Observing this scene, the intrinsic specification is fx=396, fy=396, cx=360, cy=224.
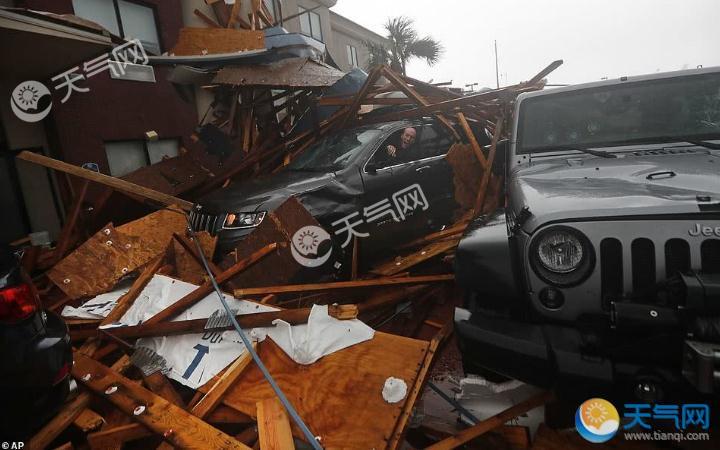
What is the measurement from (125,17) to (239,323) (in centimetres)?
898

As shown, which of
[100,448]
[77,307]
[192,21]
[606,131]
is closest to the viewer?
[100,448]

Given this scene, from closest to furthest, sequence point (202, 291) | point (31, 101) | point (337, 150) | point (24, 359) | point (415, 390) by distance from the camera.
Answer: point (24, 359)
point (415, 390)
point (202, 291)
point (337, 150)
point (31, 101)

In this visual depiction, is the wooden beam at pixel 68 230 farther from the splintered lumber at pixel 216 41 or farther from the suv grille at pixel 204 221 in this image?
the splintered lumber at pixel 216 41

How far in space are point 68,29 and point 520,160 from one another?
5.55 meters

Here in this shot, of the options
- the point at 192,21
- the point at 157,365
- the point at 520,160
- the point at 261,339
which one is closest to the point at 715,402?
the point at 520,160

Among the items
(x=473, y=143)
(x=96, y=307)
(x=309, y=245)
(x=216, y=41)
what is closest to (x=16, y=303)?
(x=96, y=307)

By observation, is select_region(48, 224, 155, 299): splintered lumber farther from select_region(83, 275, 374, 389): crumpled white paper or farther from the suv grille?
select_region(83, 275, 374, 389): crumpled white paper

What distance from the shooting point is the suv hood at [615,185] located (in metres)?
1.92

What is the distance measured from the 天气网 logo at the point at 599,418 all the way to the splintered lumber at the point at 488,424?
30 centimetres

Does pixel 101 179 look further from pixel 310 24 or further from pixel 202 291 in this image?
pixel 310 24

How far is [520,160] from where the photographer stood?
11.1 feet

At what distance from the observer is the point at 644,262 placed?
1867 millimetres

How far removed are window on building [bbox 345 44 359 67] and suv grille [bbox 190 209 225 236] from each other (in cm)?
1954

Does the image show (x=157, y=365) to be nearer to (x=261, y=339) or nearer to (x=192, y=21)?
(x=261, y=339)
